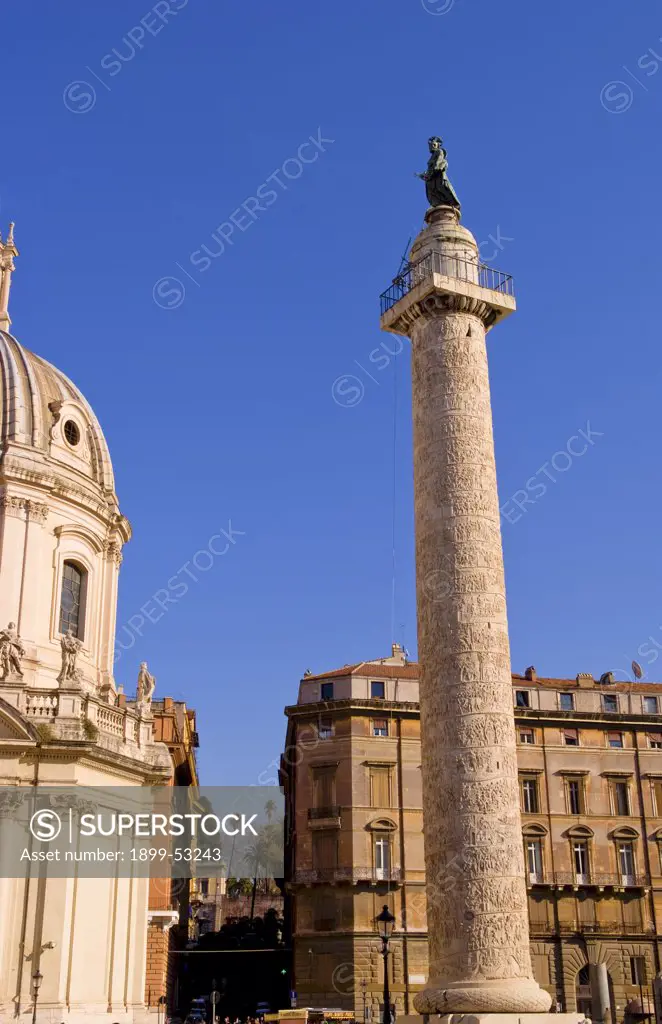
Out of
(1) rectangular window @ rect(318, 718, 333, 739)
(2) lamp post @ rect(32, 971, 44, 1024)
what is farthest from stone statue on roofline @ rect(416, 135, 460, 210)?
(1) rectangular window @ rect(318, 718, 333, 739)

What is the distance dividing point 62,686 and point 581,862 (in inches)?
1046

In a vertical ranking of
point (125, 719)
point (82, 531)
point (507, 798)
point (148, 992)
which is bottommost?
point (148, 992)

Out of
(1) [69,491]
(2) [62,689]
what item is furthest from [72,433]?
(2) [62,689]

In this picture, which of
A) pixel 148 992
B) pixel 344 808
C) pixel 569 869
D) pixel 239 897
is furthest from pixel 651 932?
pixel 239 897

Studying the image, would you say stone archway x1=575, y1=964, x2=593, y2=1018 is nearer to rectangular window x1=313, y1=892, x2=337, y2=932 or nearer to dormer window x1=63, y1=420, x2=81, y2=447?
rectangular window x1=313, y1=892, x2=337, y2=932

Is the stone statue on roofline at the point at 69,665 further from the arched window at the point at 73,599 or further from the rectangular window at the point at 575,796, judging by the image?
the rectangular window at the point at 575,796

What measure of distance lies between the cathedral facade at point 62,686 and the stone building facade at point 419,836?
1231cm

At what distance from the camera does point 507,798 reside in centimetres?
2145

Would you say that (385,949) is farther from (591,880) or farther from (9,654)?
(591,880)

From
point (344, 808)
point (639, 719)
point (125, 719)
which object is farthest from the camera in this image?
point (639, 719)

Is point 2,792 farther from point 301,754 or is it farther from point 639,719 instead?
point 639,719

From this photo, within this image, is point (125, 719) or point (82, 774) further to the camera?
point (125, 719)

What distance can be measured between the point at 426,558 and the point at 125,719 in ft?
50.8

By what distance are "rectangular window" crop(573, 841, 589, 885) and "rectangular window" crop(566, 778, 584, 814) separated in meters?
1.38
